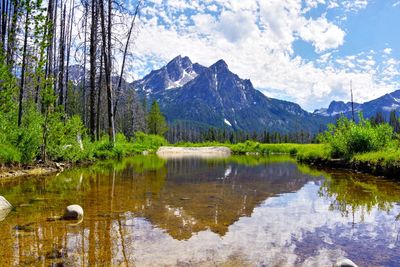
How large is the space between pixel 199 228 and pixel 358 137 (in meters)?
17.6

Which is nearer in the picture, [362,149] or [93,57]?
[362,149]

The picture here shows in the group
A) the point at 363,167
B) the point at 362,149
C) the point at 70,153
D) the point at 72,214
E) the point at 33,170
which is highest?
the point at 362,149

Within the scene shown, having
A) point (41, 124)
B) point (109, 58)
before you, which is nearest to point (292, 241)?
point (41, 124)

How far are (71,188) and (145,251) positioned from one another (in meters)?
7.69

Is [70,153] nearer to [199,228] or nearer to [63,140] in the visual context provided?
[63,140]

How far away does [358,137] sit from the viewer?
22.0 metres

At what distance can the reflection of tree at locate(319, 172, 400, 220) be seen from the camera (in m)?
9.75

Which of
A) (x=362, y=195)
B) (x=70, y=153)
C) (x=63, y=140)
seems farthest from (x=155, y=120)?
(x=362, y=195)

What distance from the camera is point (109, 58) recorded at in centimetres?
2798

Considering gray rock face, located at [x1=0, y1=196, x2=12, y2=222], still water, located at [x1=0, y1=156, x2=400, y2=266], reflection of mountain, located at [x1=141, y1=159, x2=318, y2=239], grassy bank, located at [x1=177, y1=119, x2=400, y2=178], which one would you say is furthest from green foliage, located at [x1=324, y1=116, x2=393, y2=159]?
gray rock face, located at [x1=0, y1=196, x2=12, y2=222]

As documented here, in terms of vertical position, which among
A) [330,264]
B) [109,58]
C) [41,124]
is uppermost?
[109,58]

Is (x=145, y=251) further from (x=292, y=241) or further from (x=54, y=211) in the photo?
(x=54, y=211)

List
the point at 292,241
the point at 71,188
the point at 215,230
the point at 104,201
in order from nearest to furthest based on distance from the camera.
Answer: the point at 292,241, the point at 215,230, the point at 104,201, the point at 71,188

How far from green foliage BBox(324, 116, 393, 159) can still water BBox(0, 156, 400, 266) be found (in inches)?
383
